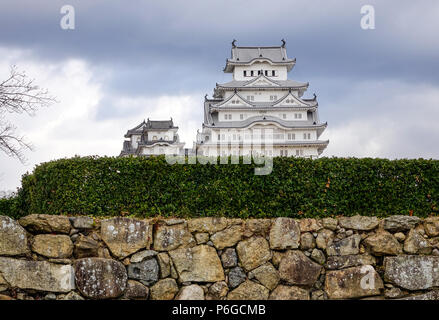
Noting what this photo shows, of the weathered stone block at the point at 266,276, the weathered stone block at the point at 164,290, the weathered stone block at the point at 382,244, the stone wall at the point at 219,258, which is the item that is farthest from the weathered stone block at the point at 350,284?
the weathered stone block at the point at 164,290

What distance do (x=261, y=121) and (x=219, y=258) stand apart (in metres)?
41.2

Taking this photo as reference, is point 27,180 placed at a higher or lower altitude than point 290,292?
higher

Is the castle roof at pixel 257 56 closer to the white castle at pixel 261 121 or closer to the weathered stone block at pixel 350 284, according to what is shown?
the white castle at pixel 261 121

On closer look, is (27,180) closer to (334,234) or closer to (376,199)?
(334,234)

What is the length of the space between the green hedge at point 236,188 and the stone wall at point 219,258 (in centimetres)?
30

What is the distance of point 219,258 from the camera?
937 centimetres

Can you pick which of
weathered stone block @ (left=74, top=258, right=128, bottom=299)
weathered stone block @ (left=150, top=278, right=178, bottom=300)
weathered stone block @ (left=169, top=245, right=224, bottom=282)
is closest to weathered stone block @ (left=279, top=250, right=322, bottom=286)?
weathered stone block @ (left=169, top=245, right=224, bottom=282)

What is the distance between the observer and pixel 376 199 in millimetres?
10055

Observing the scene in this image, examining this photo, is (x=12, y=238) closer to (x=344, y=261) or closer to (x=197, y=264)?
(x=197, y=264)

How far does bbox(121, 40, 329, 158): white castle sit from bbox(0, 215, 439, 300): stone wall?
38.3m

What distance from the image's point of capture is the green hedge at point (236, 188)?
9.57 m
